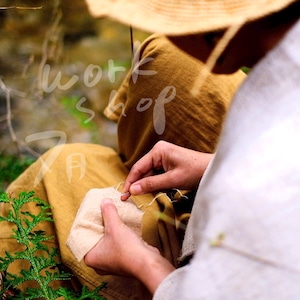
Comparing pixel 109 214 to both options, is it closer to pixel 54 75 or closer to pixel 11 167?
pixel 11 167

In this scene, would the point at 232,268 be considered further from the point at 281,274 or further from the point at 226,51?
the point at 226,51

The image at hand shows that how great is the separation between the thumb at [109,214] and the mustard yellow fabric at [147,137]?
0.15 metres

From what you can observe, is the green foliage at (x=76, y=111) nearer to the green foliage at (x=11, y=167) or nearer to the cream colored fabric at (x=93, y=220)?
the green foliage at (x=11, y=167)

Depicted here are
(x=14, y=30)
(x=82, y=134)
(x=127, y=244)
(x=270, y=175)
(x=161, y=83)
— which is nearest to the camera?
(x=270, y=175)

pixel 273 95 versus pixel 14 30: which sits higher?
pixel 273 95

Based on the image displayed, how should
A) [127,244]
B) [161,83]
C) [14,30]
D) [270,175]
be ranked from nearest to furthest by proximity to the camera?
1. [270,175]
2. [127,244]
3. [161,83]
4. [14,30]

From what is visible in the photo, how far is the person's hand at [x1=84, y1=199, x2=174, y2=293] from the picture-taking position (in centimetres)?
109

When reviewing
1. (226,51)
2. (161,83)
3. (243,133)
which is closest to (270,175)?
(243,133)

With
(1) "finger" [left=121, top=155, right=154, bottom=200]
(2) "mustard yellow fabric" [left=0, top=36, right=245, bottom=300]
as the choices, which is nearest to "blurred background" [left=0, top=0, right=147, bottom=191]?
(2) "mustard yellow fabric" [left=0, top=36, right=245, bottom=300]

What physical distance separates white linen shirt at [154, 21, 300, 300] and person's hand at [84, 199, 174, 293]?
0.50 ft

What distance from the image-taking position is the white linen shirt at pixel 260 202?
88 centimetres

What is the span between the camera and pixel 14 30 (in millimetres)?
3225

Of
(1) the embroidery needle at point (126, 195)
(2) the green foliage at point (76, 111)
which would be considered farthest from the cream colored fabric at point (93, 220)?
(2) the green foliage at point (76, 111)

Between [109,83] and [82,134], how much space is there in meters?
0.32
